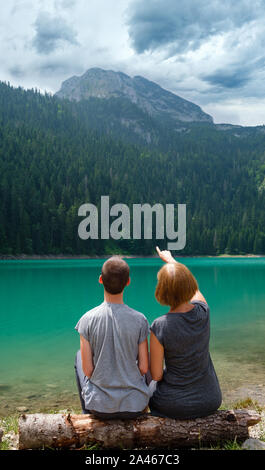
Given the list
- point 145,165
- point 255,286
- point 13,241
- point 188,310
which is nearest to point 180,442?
point 188,310

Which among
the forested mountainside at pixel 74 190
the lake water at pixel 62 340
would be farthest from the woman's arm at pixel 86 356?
the forested mountainside at pixel 74 190

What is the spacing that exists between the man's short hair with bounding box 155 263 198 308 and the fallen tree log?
1.28 meters

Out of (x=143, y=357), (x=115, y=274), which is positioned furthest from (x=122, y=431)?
(x=115, y=274)

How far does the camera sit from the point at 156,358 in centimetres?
420

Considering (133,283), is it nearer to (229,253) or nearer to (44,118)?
(229,253)

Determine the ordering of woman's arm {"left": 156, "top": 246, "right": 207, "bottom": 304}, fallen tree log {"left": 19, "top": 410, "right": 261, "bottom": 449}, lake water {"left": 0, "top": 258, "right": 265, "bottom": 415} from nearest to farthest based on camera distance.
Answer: fallen tree log {"left": 19, "top": 410, "right": 261, "bottom": 449} → woman's arm {"left": 156, "top": 246, "right": 207, "bottom": 304} → lake water {"left": 0, "top": 258, "right": 265, "bottom": 415}

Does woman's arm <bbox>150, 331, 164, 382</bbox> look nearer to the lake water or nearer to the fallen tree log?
the fallen tree log

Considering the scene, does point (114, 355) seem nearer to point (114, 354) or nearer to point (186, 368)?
point (114, 354)

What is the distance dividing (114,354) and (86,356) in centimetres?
29

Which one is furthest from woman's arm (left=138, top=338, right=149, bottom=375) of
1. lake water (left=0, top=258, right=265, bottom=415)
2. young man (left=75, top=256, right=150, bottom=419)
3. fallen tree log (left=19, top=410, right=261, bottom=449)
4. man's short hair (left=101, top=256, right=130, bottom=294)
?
lake water (left=0, top=258, right=265, bottom=415)

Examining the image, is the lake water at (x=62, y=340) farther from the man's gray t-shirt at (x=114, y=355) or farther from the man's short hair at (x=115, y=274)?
the man's short hair at (x=115, y=274)

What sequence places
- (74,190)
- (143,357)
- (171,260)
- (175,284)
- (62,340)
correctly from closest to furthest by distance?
(175,284)
(143,357)
(171,260)
(62,340)
(74,190)

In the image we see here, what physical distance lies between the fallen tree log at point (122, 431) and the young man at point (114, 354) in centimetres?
13

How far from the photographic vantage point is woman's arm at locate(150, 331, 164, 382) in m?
4.16
